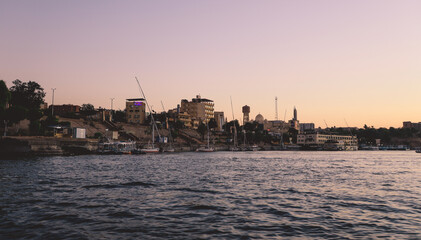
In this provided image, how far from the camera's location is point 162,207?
2227cm

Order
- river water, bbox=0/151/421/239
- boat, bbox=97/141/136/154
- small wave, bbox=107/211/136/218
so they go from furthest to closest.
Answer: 1. boat, bbox=97/141/136/154
2. small wave, bbox=107/211/136/218
3. river water, bbox=0/151/421/239

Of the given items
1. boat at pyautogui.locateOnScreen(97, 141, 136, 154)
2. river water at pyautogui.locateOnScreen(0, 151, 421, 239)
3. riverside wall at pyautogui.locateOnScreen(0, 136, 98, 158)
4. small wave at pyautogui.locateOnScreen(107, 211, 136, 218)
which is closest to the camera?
river water at pyautogui.locateOnScreen(0, 151, 421, 239)

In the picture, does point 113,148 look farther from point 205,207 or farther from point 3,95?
point 205,207

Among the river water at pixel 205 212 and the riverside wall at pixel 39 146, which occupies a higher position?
the riverside wall at pixel 39 146

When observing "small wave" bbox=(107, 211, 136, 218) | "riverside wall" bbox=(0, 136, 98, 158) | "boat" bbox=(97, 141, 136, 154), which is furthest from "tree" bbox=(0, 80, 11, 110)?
"small wave" bbox=(107, 211, 136, 218)

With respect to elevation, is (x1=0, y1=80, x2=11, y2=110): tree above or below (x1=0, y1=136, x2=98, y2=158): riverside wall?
above

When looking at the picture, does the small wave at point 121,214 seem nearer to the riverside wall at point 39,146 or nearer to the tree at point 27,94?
the riverside wall at point 39,146

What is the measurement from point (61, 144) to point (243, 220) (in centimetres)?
8928

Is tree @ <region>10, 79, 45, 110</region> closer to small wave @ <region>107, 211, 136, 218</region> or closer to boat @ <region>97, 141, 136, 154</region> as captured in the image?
boat @ <region>97, 141, 136, 154</region>

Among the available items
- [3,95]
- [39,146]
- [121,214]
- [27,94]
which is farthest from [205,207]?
[27,94]

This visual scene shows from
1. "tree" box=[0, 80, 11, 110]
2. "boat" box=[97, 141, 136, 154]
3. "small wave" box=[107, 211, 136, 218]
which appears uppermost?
"tree" box=[0, 80, 11, 110]

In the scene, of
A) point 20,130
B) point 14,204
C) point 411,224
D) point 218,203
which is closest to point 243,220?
point 218,203

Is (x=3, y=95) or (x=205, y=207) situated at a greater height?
(x=3, y=95)

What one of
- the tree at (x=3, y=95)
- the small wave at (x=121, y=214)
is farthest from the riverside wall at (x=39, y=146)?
the small wave at (x=121, y=214)
